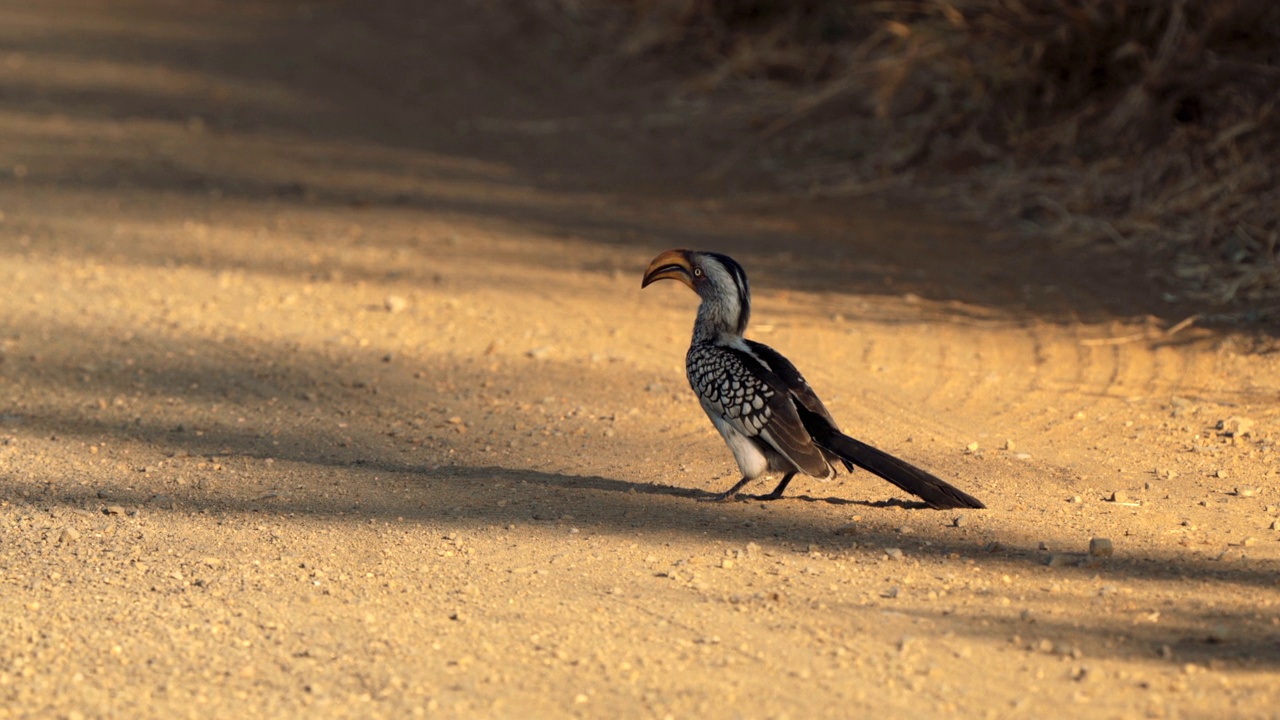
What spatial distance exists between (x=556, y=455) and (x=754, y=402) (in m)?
1.16

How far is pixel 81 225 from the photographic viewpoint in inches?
358

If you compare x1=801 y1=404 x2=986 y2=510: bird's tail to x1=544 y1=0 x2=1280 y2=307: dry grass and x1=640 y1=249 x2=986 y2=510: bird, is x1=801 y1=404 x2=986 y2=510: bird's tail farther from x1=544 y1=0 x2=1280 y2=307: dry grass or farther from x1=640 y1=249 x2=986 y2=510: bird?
x1=544 y1=0 x2=1280 y2=307: dry grass

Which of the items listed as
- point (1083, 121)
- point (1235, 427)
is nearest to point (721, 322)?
point (1235, 427)

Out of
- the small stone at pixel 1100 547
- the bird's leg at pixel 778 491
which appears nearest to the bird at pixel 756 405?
the bird's leg at pixel 778 491

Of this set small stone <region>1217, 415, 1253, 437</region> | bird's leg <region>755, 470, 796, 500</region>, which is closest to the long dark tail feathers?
bird's leg <region>755, 470, 796, 500</region>

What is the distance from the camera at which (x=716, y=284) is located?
479cm

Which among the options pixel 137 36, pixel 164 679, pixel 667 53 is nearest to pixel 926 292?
pixel 164 679

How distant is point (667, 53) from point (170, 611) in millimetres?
10241

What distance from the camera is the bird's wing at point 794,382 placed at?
452 centimetres

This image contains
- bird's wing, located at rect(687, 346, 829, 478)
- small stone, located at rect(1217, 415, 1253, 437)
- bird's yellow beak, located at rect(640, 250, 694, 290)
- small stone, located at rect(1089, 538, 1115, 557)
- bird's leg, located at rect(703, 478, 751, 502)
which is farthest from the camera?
small stone, located at rect(1217, 415, 1253, 437)

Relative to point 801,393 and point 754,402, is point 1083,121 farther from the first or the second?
point 754,402

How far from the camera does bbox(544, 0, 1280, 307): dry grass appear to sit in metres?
8.21

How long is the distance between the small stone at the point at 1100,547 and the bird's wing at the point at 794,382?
2.94 ft

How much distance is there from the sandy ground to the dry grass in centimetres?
52
